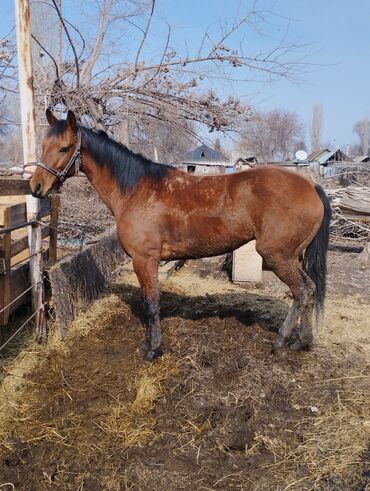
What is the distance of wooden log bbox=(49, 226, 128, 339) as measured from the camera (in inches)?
151

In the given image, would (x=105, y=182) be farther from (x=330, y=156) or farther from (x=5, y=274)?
(x=330, y=156)

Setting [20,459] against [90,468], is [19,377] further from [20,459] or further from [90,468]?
[90,468]

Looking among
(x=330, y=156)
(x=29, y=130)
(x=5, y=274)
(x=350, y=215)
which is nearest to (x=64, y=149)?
(x=29, y=130)

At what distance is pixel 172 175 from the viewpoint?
144 inches

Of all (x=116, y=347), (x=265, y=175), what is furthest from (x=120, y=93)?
(x=116, y=347)

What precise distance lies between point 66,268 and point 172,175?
1591 millimetres

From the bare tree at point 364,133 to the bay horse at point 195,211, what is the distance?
91.0 meters

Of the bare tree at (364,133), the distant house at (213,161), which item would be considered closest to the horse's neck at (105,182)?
the distant house at (213,161)

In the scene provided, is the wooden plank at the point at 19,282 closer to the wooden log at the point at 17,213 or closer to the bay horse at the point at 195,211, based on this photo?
the wooden log at the point at 17,213

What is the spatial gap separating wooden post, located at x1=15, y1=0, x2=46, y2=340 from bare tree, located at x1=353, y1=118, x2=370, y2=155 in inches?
3618

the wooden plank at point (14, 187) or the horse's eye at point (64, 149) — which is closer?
the wooden plank at point (14, 187)

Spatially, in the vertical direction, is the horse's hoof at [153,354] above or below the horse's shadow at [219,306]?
above

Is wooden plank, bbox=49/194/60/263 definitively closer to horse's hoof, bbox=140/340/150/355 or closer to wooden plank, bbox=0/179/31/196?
wooden plank, bbox=0/179/31/196

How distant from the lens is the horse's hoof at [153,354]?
3.44m
